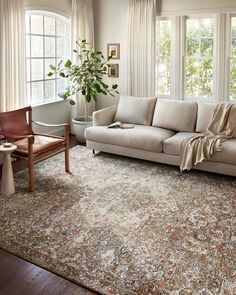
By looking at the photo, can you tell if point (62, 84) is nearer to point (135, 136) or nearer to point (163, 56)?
point (163, 56)

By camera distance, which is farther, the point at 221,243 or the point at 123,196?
the point at 123,196

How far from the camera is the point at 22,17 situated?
14.3 feet

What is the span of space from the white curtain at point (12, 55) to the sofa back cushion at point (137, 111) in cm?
146

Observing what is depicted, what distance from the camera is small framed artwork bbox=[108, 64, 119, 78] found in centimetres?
590

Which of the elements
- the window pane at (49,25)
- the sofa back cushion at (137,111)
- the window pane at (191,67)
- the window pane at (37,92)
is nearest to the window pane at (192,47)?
the window pane at (191,67)

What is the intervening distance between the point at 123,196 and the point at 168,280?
1.38m

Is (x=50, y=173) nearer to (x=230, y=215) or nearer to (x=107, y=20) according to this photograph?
(x=230, y=215)

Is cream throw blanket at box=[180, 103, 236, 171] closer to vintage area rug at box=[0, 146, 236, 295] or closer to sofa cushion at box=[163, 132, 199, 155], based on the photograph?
sofa cushion at box=[163, 132, 199, 155]

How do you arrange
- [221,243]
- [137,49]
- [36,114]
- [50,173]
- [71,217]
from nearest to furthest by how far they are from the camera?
[221,243] < [71,217] < [50,173] < [36,114] < [137,49]

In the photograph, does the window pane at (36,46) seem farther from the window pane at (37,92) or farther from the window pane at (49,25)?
the window pane at (37,92)

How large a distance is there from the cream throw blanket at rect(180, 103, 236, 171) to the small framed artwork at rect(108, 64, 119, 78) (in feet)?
7.28

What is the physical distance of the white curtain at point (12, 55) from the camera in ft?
13.5

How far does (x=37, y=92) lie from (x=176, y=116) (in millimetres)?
2268

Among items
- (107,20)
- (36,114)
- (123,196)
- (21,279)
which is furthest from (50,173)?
(107,20)
